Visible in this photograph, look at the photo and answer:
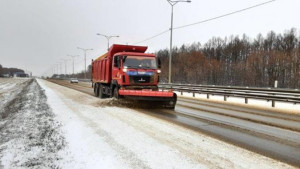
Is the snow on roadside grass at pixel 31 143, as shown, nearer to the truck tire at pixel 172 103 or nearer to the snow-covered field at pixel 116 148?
the snow-covered field at pixel 116 148

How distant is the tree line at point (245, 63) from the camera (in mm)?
68250

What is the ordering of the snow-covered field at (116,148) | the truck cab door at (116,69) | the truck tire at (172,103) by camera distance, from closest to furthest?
the snow-covered field at (116,148) → the truck tire at (172,103) → the truck cab door at (116,69)

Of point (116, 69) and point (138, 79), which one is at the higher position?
point (116, 69)

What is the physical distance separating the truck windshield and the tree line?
164ft

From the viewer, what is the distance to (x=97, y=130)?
8109 mm

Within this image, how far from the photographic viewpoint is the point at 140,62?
1577 cm

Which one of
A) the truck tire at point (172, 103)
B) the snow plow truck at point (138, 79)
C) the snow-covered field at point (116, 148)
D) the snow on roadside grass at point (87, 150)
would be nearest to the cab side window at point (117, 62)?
the snow plow truck at point (138, 79)

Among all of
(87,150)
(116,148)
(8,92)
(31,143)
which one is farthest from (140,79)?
(8,92)

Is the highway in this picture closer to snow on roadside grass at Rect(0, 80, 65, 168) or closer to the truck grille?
snow on roadside grass at Rect(0, 80, 65, 168)

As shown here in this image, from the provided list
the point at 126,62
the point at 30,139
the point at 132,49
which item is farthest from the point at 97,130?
the point at 132,49

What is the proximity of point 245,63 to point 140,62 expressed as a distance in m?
74.4

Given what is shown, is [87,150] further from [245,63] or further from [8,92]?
[245,63]

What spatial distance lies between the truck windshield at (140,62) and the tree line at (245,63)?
164ft

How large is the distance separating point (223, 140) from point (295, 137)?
7.20 feet
